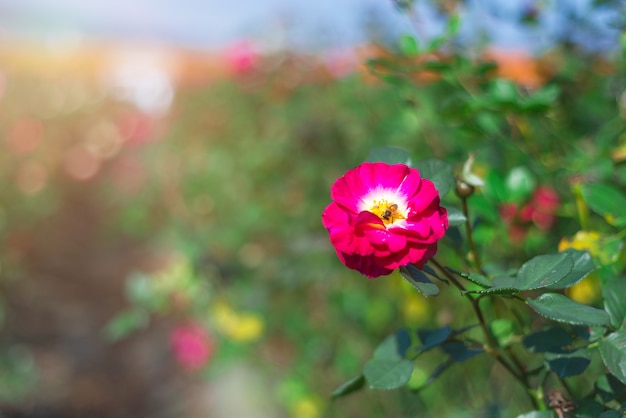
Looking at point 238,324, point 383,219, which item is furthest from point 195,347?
point 383,219

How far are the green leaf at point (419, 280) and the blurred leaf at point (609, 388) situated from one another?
0.24 meters

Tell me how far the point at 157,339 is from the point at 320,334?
1320mm

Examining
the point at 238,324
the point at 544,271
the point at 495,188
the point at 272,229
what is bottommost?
the point at 544,271

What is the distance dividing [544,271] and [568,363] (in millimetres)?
130

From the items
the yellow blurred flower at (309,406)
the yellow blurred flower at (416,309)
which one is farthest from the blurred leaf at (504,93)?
the yellow blurred flower at (309,406)

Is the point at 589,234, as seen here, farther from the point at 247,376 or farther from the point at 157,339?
the point at 157,339

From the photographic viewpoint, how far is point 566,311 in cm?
55

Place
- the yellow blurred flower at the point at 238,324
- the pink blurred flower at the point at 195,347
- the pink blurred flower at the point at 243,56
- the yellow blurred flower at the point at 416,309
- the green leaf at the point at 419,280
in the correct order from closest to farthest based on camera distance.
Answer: the green leaf at the point at 419,280 < the yellow blurred flower at the point at 416,309 < the yellow blurred flower at the point at 238,324 < the pink blurred flower at the point at 195,347 < the pink blurred flower at the point at 243,56

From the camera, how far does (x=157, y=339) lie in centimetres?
299

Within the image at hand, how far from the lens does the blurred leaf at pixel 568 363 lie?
0.63 m

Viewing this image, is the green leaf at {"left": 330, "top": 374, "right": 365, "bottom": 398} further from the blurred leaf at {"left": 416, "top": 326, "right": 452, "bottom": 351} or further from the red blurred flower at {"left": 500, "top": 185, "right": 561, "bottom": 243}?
the red blurred flower at {"left": 500, "top": 185, "right": 561, "bottom": 243}

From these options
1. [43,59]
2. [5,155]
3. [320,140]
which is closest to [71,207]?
[5,155]

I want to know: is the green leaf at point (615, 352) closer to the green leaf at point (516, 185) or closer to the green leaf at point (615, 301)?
the green leaf at point (615, 301)

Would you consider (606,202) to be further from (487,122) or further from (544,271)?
(487,122)
